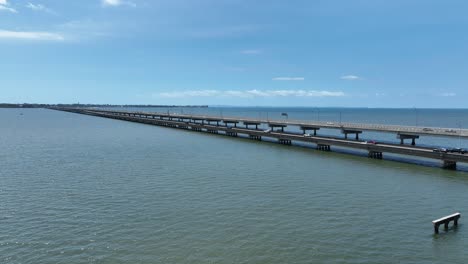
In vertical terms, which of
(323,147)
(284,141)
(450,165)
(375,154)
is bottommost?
(450,165)

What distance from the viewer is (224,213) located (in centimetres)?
2519

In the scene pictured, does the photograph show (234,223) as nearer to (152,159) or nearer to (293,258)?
(293,258)

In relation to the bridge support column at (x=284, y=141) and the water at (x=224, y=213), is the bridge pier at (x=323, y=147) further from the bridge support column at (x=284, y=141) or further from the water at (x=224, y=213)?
the water at (x=224, y=213)

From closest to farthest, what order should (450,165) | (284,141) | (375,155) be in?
1. (450,165)
2. (375,155)
3. (284,141)

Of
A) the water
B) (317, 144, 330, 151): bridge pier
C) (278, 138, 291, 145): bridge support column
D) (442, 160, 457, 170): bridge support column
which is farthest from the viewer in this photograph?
(278, 138, 291, 145): bridge support column

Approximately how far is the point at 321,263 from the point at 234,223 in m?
6.74

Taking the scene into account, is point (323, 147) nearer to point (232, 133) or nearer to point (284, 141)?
point (284, 141)

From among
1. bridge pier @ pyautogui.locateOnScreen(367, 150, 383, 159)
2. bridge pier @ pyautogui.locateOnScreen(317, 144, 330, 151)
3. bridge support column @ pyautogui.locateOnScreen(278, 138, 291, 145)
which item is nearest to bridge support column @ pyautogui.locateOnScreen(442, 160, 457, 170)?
bridge pier @ pyautogui.locateOnScreen(367, 150, 383, 159)

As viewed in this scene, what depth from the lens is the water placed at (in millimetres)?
18891

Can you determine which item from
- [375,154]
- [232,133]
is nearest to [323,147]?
[375,154]

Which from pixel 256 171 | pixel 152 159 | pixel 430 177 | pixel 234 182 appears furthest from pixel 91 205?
pixel 430 177

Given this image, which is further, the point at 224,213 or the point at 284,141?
the point at 284,141

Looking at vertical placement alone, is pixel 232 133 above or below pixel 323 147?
above

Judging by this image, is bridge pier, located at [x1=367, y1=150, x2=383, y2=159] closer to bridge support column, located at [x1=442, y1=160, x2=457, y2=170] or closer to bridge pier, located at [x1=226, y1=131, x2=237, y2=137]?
bridge support column, located at [x1=442, y1=160, x2=457, y2=170]
